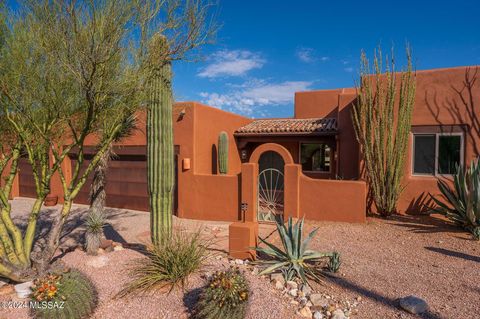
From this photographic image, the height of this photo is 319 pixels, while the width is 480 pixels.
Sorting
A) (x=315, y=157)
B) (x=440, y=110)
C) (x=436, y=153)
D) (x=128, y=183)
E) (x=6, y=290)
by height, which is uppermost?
(x=440, y=110)

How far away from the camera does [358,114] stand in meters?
10.6

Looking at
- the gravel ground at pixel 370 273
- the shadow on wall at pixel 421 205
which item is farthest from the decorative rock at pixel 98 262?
the shadow on wall at pixel 421 205

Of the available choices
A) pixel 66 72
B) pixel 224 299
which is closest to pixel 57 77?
pixel 66 72

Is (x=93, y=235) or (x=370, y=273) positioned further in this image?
(x=93, y=235)

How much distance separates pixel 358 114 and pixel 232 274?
8.02 meters

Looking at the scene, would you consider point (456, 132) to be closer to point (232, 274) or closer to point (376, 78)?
point (376, 78)

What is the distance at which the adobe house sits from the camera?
9352mm

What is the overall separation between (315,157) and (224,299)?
A: 10963 millimetres

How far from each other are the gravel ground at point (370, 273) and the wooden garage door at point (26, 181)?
910 cm

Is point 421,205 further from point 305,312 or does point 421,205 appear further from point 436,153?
point 305,312

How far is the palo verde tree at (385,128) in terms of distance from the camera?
9539 millimetres

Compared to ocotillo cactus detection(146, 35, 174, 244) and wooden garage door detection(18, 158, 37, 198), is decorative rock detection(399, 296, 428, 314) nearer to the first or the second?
ocotillo cactus detection(146, 35, 174, 244)

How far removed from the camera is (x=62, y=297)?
4.20 m

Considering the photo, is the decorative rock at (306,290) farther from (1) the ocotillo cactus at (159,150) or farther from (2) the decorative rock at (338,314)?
(1) the ocotillo cactus at (159,150)
